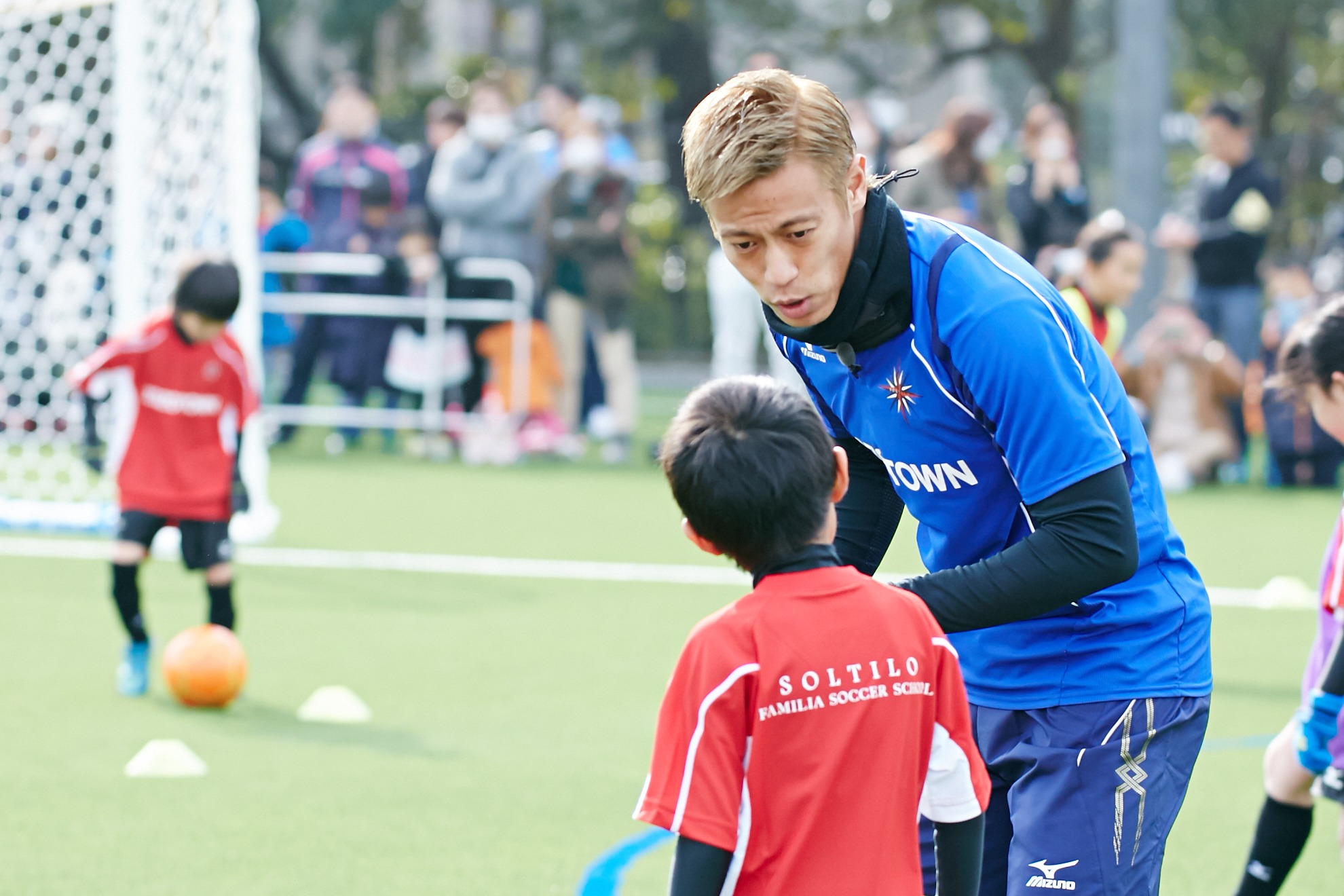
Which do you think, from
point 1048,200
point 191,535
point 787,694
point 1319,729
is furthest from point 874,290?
point 1048,200

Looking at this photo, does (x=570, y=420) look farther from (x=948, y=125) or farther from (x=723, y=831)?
(x=723, y=831)

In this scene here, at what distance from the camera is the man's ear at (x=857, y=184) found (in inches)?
101

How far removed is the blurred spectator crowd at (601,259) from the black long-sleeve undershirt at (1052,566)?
979 centimetres

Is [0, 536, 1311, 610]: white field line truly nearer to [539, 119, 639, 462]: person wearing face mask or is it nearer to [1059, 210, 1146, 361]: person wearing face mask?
[1059, 210, 1146, 361]: person wearing face mask

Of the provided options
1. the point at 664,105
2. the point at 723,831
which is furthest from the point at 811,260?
the point at 664,105

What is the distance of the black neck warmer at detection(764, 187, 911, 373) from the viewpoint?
2.56m

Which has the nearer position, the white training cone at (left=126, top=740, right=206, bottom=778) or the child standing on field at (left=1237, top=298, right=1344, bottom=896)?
the child standing on field at (left=1237, top=298, right=1344, bottom=896)

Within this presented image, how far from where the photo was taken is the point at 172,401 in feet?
22.4

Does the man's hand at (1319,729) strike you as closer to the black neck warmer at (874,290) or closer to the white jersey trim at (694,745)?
the black neck warmer at (874,290)

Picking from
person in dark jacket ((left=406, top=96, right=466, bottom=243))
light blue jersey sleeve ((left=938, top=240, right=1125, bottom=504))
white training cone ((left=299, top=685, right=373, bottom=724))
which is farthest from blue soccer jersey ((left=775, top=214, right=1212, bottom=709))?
person in dark jacket ((left=406, top=96, right=466, bottom=243))

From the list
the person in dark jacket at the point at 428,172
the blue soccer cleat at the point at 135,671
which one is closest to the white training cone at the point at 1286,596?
the blue soccer cleat at the point at 135,671

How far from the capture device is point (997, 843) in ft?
9.62

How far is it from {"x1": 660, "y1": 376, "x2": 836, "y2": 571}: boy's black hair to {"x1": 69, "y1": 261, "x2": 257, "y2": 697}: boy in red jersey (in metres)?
4.62

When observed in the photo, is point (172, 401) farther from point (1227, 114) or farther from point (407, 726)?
point (1227, 114)
